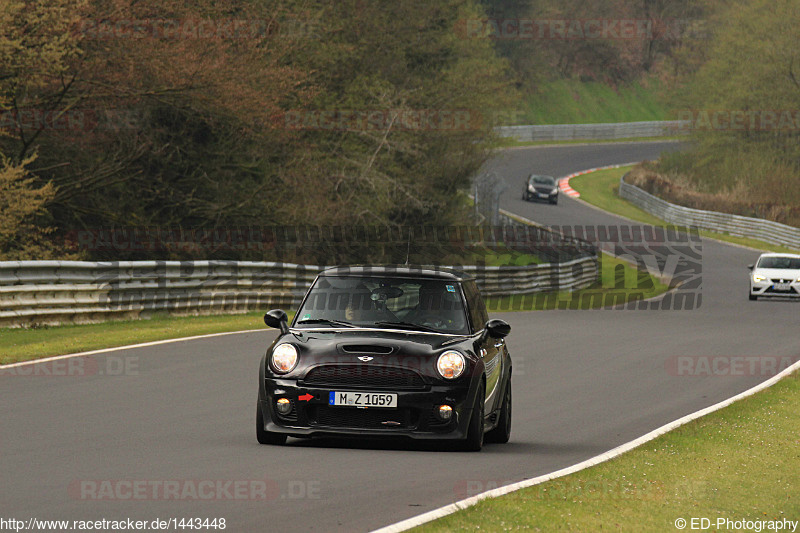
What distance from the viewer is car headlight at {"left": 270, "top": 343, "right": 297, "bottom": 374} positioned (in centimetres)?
984

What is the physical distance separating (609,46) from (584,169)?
36.5m

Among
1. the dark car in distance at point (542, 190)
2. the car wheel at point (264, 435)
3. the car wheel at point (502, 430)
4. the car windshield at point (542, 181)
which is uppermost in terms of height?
the car wheel at point (264, 435)

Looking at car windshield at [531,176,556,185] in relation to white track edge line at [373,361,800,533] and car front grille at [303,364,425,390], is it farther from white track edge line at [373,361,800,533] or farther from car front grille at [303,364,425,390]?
car front grille at [303,364,425,390]

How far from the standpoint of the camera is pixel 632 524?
23.1 ft

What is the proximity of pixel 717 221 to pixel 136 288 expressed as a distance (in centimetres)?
5023

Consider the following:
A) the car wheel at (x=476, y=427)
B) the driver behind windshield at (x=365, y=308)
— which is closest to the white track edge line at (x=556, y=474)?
the car wheel at (x=476, y=427)

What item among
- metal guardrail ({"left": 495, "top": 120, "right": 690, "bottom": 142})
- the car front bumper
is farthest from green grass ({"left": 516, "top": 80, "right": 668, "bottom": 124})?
the car front bumper

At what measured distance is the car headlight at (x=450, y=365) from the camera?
9781 millimetres

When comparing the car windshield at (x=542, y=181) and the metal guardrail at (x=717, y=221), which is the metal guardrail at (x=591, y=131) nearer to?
the metal guardrail at (x=717, y=221)

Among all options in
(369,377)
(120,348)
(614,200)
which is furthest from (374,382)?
(614,200)

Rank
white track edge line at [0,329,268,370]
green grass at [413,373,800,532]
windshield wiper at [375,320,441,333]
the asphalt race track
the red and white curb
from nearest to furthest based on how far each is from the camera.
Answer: green grass at [413,373,800,532] → the asphalt race track → windshield wiper at [375,320,441,333] → white track edge line at [0,329,268,370] → the red and white curb

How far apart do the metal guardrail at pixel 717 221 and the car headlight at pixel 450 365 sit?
173 ft

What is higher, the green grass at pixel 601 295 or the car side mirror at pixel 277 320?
the car side mirror at pixel 277 320

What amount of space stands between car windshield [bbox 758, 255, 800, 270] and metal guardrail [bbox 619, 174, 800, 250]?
22.6 metres
